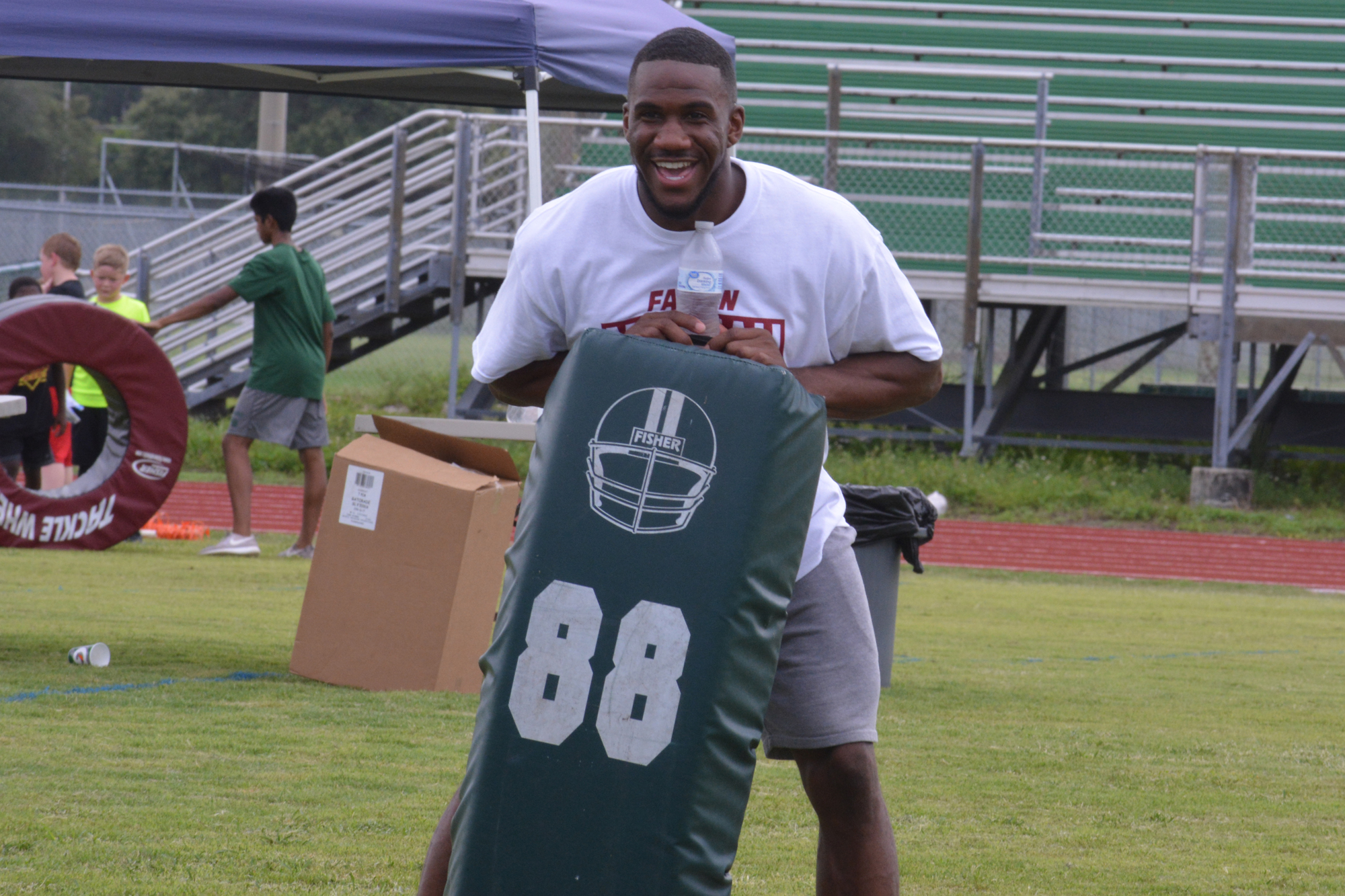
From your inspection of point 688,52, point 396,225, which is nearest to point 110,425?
point 688,52

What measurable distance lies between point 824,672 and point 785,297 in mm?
664

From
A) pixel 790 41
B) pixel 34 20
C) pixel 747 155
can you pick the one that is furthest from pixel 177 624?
pixel 790 41

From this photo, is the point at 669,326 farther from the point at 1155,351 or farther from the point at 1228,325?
the point at 1155,351

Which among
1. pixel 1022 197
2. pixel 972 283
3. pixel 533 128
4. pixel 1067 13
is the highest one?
A: pixel 1067 13

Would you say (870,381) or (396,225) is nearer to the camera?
(870,381)

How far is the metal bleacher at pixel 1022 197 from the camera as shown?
14703 millimetres

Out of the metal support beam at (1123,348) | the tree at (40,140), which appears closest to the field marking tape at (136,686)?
the metal support beam at (1123,348)

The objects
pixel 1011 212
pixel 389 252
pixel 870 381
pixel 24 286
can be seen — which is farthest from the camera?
pixel 1011 212

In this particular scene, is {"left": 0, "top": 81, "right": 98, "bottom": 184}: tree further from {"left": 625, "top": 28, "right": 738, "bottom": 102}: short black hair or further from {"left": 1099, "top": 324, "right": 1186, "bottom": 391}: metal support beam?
{"left": 625, "top": 28, "right": 738, "bottom": 102}: short black hair

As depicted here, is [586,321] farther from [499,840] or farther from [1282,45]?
[1282,45]

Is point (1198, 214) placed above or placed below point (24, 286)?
above

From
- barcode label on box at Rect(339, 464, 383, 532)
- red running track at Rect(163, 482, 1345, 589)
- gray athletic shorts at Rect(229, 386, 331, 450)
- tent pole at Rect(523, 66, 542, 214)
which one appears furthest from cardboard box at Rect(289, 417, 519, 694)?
red running track at Rect(163, 482, 1345, 589)

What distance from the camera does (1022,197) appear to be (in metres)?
15.9

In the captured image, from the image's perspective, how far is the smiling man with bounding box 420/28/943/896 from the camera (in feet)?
9.05
